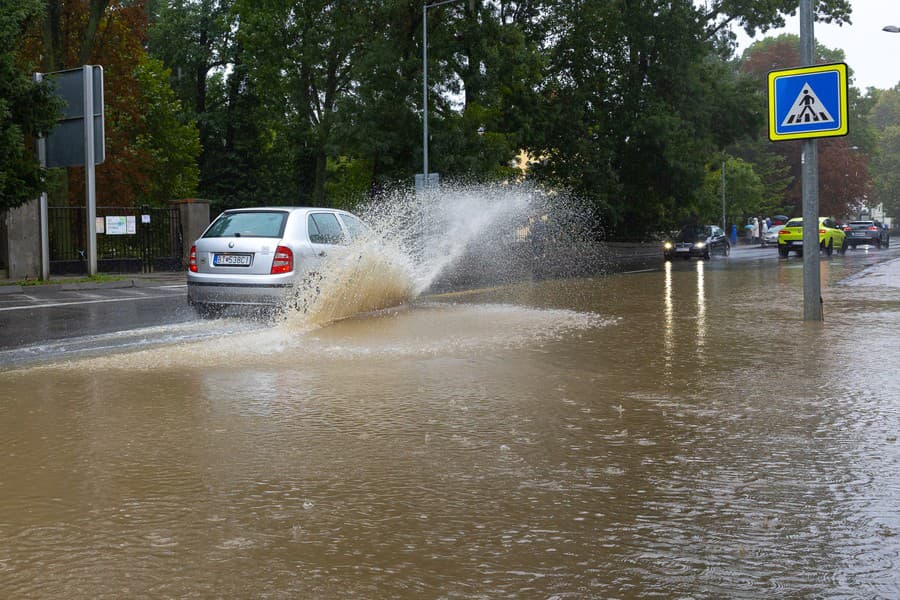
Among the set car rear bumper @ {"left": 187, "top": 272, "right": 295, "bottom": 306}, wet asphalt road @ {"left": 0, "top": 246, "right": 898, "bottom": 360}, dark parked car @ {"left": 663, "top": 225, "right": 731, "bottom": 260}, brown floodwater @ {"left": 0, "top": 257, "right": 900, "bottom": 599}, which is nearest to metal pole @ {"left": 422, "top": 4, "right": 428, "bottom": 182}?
Answer: dark parked car @ {"left": 663, "top": 225, "right": 731, "bottom": 260}

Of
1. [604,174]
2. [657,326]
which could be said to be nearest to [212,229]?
[657,326]

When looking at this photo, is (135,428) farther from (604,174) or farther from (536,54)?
(604,174)

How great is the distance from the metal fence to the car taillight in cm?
1727

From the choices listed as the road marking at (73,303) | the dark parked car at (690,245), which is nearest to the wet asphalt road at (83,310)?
the road marking at (73,303)

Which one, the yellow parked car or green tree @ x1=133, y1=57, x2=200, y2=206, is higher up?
green tree @ x1=133, y1=57, x2=200, y2=206

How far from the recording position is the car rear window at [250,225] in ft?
47.9

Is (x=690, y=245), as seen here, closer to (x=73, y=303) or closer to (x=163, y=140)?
(x=163, y=140)

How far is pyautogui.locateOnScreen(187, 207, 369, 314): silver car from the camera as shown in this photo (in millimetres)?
14188

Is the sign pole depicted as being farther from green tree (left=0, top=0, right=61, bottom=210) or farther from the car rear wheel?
the car rear wheel

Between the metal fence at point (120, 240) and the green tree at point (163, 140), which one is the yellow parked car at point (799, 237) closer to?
the metal fence at point (120, 240)

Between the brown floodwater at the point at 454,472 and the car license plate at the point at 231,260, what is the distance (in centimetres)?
247

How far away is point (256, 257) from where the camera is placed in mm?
14258

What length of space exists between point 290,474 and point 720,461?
254 centimetres

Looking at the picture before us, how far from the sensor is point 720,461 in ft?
20.6
